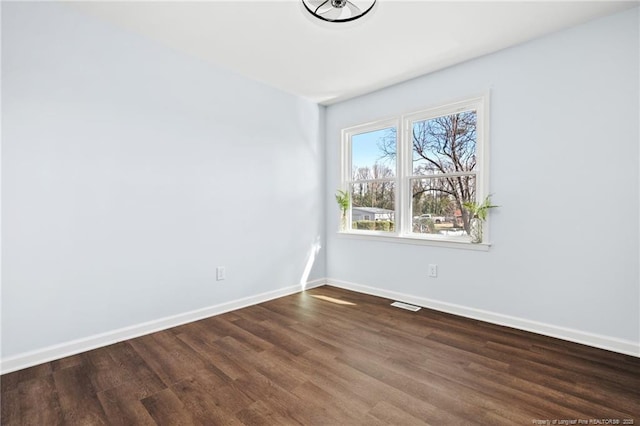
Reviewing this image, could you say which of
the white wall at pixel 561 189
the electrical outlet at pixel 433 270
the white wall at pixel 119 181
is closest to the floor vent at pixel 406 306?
the white wall at pixel 561 189

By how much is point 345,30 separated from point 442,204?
6.37ft

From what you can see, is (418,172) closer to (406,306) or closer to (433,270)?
(433,270)

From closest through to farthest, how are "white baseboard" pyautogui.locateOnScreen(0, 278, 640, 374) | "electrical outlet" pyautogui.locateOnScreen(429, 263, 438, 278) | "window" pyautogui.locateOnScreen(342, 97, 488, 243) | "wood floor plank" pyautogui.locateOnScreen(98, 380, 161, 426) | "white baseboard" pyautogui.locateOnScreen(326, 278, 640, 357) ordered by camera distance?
"wood floor plank" pyautogui.locateOnScreen(98, 380, 161, 426) < "white baseboard" pyautogui.locateOnScreen(0, 278, 640, 374) < "white baseboard" pyautogui.locateOnScreen(326, 278, 640, 357) < "window" pyautogui.locateOnScreen(342, 97, 488, 243) < "electrical outlet" pyautogui.locateOnScreen(429, 263, 438, 278)

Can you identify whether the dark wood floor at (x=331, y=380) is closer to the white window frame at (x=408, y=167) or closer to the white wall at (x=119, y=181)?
the white wall at (x=119, y=181)

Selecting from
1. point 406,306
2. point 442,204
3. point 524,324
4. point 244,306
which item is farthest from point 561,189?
point 244,306

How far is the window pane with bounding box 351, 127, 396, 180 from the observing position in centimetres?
370

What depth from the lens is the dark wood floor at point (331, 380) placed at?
5.27 feet

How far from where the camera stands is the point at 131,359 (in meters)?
2.19

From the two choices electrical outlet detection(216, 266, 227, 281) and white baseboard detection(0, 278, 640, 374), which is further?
electrical outlet detection(216, 266, 227, 281)

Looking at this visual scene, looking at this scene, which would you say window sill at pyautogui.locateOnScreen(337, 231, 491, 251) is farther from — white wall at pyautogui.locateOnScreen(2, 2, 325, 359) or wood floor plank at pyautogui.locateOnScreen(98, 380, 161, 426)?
wood floor plank at pyautogui.locateOnScreen(98, 380, 161, 426)

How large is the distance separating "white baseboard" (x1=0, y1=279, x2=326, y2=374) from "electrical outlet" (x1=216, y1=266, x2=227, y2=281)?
275mm

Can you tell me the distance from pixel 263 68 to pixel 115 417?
304 cm

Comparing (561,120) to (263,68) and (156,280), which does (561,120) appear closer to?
(263,68)

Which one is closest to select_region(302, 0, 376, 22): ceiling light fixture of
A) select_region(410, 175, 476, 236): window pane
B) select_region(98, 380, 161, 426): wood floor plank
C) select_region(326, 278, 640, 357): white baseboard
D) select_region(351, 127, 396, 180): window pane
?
select_region(351, 127, 396, 180): window pane
